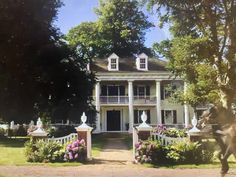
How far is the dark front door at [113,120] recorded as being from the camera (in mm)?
48938

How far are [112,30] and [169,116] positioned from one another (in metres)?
18.3

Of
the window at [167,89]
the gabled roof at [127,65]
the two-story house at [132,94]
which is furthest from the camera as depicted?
the gabled roof at [127,65]

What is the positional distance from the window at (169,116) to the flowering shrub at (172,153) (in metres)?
33.0

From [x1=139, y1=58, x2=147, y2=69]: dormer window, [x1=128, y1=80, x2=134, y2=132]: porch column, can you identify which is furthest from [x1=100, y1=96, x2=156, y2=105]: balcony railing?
[x1=139, y1=58, x2=147, y2=69]: dormer window

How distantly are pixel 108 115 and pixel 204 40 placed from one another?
76.9 feet

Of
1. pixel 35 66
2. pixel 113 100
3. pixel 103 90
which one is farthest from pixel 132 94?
pixel 35 66

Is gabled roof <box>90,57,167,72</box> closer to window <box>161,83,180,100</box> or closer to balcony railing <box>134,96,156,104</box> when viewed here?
→ window <box>161,83,180,100</box>

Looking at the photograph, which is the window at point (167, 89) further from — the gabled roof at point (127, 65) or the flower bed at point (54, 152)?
the flower bed at point (54, 152)

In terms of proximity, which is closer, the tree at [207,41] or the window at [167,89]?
the tree at [207,41]

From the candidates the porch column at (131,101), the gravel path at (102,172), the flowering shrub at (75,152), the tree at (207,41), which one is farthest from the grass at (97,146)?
the porch column at (131,101)

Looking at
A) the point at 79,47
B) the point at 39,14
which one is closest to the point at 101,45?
the point at 79,47

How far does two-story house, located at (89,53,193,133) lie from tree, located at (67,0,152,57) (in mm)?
10361

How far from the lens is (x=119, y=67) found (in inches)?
1981

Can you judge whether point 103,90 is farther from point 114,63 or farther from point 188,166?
point 188,166
